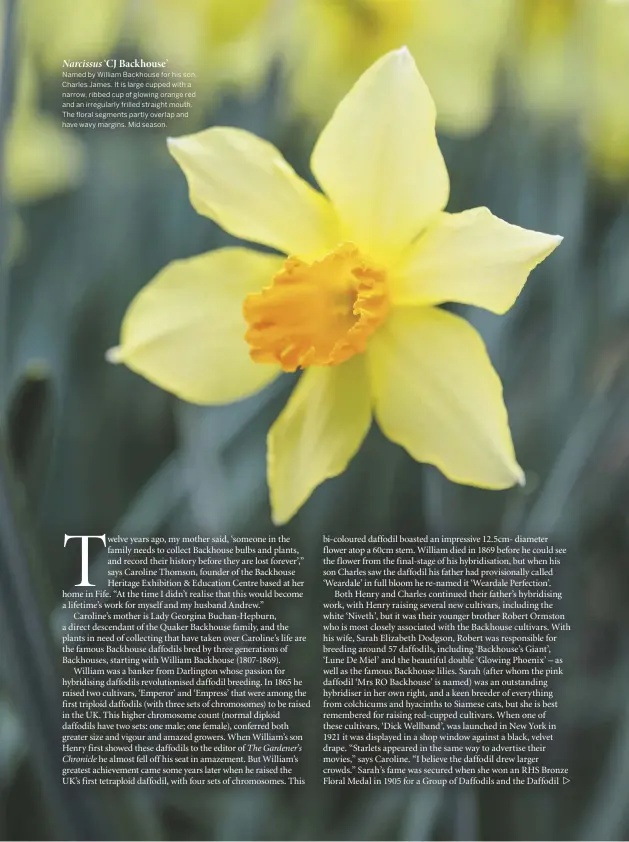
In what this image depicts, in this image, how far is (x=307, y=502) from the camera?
0.61 m

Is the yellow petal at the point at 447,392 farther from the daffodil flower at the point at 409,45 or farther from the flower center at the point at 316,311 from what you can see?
the daffodil flower at the point at 409,45

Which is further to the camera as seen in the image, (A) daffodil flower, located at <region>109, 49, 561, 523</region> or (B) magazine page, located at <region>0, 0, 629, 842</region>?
(B) magazine page, located at <region>0, 0, 629, 842</region>

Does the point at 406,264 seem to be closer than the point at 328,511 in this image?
Yes

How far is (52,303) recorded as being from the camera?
25.4 inches

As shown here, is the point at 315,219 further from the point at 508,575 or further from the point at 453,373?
the point at 508,575

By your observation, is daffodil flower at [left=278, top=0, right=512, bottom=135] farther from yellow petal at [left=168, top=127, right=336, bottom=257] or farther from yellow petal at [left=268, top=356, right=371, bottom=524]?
yellow petal at [left=268, top=356, right=371, bottom=524]

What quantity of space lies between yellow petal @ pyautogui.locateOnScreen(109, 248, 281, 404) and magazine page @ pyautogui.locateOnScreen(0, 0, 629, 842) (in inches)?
1.6

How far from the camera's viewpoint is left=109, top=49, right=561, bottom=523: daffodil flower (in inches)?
19.5

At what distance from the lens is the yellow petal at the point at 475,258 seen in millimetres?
482

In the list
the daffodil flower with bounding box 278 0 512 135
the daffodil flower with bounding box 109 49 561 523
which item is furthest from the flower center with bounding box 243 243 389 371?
the daffodil flower with bounding box 278 0 512 135

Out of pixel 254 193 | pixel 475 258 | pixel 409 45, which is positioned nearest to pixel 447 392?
pixel 475 258

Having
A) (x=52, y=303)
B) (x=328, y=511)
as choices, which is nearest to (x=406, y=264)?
(x=328, y=511)

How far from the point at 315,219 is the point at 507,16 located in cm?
27

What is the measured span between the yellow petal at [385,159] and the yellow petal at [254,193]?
0.06 feet
